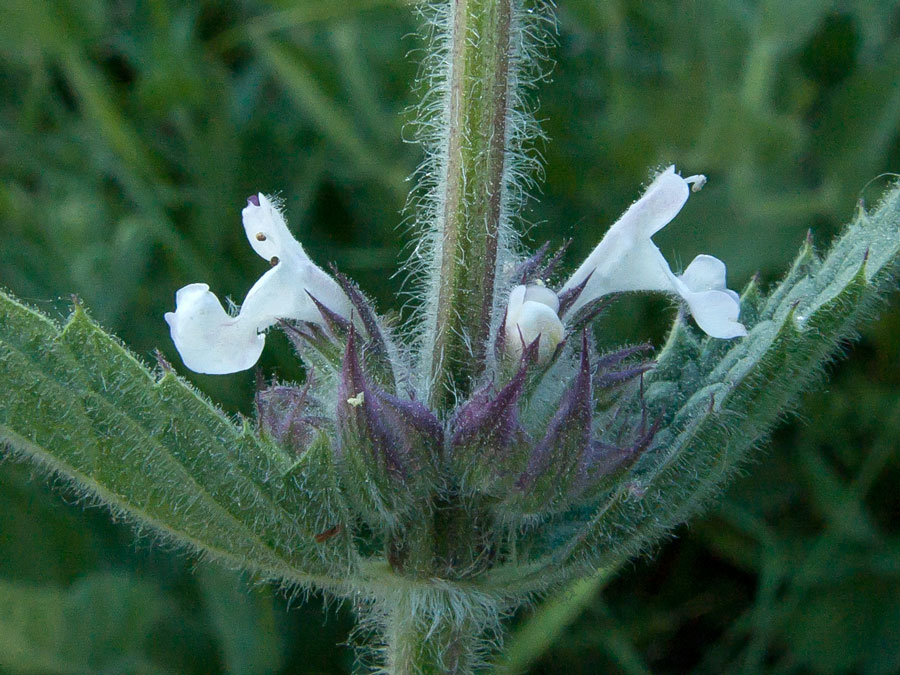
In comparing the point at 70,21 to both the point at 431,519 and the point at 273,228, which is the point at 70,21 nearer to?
the point at 273,228

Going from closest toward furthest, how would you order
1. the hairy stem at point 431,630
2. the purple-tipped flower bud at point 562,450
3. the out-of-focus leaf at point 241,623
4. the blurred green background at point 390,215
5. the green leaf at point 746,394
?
1. the purple-tipped flower bud at point 562,450
2. the green leaf at point 746,394
3. the hairy stem at point 431,630
4. the out-of-focus leaf at point 241,623
5. the blurred green background at point 390,215

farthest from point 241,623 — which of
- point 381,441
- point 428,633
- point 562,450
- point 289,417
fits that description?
point 562,450

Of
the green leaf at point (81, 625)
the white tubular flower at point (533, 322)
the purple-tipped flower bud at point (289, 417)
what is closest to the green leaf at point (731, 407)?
the white tubular flower at point (533, 322)

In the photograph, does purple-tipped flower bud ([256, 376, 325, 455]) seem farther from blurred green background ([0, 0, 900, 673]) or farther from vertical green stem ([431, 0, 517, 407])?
blurred green background ([0, 0, 900, 673])

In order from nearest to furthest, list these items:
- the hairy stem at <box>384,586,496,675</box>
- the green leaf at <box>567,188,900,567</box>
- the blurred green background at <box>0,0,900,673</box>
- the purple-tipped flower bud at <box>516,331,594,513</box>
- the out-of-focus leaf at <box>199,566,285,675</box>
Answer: the purple-tipped flower bud at <box>516,331,594,513</box> < the green leaf at <box>567,188,900,567</box> < the hairy stem at <box>384,586,496,675</box> < the out-of-focus leaf at <box>199,566,285,675</box> < the blurred green background at <box>0,0,900,673</box>

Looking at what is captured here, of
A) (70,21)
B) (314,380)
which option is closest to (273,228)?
(314,380)

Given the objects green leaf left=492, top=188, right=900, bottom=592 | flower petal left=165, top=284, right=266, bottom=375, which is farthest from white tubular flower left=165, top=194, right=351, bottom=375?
green leaf left=492, top=188, right=900, bottom=592

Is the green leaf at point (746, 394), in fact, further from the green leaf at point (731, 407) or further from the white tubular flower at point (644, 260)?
the white tubular flower at point (644, 260)
